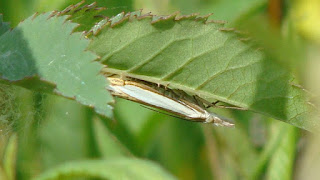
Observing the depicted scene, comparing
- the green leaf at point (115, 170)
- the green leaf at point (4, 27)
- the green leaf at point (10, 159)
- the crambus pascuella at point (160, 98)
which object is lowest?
the green leaf at point (10, 159)

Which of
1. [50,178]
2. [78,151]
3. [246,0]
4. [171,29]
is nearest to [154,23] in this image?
[171,29]

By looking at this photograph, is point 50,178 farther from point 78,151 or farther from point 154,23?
point 154,23

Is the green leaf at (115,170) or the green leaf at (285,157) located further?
the green leaf at (285,157)

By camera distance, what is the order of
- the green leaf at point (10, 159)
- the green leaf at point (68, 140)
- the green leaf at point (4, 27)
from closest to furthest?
1. the green leaf at point (4, 27)
2. the green leaf at point (10, 159)
3. the green leaf at point (68, 140)

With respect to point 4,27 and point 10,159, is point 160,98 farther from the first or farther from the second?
point 10,159

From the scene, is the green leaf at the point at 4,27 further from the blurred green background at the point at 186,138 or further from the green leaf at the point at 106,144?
the green leaf at the point at 106,144

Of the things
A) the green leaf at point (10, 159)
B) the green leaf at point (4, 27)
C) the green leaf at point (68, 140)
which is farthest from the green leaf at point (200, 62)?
the green leaf at point (68, 140)
